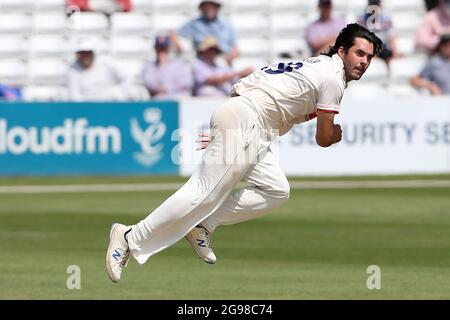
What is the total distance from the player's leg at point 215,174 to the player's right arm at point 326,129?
1.23 ft

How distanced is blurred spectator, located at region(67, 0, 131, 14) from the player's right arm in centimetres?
1189

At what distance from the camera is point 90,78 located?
17172 millimetres

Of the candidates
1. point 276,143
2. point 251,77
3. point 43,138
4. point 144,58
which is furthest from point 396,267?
point 144,58

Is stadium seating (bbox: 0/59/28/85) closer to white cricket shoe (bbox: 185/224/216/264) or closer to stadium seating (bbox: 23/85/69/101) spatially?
stadium seating (bbox: 23/85/69/101)

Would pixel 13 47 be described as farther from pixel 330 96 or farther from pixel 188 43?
pixel 330 96

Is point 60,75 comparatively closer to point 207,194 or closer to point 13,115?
point 13,115

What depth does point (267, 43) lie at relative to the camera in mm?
19516

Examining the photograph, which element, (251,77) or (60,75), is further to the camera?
(60,75)

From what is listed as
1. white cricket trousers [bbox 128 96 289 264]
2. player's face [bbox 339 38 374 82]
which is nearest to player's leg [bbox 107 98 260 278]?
white cricket trousers [bbox 128 96 289 264]

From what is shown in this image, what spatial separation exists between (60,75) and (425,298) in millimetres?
11752

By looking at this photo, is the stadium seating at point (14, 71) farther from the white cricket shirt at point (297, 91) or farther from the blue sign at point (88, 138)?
the white cricket shirt at point (297, 91)

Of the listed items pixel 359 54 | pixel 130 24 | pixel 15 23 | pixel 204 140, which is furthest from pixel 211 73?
pixel 359 54

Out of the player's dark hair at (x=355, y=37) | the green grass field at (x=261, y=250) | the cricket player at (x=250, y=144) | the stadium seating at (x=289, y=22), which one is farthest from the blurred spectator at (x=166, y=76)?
the player's dark hair at (x=355, y=37)

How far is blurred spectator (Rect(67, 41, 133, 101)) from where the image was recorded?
17.2 m
